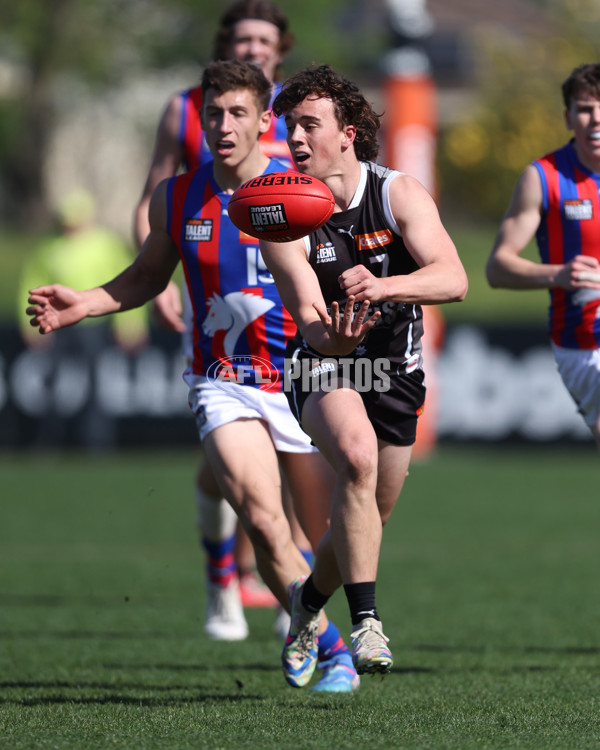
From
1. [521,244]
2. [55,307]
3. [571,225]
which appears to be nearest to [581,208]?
[571,225]

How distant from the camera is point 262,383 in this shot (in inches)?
204

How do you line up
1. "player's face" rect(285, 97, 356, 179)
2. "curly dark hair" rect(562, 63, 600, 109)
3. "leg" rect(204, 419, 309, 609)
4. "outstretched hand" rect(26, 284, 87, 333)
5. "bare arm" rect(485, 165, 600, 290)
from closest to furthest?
"player's face" rect(285, 97, 356, 179)
"leg" rect(204, 419, 309, 609)
"outstretched hand" rect(26, 284, 87, 333)
"curly dark hair" rect(562, 63, 600, 109)
"bare arm" rect(485, 165, 600, 290)

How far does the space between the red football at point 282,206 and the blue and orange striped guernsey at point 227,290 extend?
798 mm

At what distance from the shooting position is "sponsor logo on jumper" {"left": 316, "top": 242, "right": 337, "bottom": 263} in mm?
4523

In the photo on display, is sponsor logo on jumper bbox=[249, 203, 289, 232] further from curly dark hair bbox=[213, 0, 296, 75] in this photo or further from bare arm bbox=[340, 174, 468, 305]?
curly dark hair bbox=[213, 0, 296, 75]

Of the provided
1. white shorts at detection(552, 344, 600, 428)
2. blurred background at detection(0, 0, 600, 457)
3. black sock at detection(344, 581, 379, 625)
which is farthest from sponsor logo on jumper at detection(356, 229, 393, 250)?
blurred background at detection(0, 0, 600, 457)

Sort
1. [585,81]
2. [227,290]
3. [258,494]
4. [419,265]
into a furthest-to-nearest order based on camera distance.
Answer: [585,81] → [227,290] → [258,494] → [419,265]

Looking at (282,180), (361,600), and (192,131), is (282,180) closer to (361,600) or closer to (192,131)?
(361,600)

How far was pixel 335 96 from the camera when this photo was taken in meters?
4.54

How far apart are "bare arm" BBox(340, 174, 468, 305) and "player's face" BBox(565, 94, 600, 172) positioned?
1.27m

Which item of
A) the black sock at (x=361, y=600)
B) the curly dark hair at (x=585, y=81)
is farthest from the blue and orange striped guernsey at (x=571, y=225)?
the black sock at (x=361, y=600)

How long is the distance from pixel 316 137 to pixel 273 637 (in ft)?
9.25

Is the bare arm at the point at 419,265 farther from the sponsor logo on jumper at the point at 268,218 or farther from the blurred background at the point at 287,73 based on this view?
the blurred background at the point at 287,73

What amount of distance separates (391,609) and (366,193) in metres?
3.12
